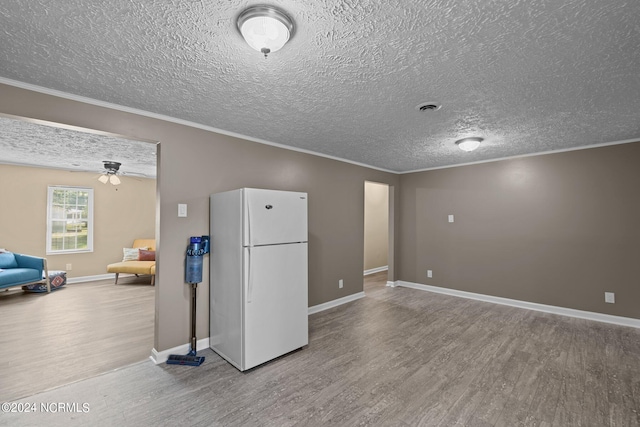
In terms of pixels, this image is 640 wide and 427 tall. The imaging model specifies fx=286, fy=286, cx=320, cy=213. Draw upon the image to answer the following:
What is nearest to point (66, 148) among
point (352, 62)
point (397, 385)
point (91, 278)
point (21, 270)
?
point (21, 270)

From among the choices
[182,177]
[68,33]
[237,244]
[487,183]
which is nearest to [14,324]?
[182,177]

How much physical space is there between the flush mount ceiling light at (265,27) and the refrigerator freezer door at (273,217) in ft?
4.27

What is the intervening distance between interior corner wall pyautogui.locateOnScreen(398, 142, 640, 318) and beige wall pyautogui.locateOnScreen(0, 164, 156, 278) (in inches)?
250

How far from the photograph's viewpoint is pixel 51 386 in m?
2.30

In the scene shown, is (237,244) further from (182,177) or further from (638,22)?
(638,22)

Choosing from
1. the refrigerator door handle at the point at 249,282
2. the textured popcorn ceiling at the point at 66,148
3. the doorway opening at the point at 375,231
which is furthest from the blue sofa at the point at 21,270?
the doorway opening at the point at 375,231

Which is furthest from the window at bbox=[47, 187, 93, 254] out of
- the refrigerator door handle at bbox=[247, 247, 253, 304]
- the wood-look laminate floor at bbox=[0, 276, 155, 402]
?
the refrigerator door handle at bbox=[247, 247, 253, 304]

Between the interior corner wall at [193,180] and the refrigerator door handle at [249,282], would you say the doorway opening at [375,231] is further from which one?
the refrigerator door handle at [249,282]

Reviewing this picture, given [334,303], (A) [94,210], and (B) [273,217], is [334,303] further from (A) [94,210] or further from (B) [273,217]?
(A) [94,210]

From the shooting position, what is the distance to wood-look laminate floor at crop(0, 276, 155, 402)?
2.47 meters

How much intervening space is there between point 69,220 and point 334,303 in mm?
5884

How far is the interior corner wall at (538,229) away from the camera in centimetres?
368

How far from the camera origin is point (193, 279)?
279cm

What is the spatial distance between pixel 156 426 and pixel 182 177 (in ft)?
6.80
